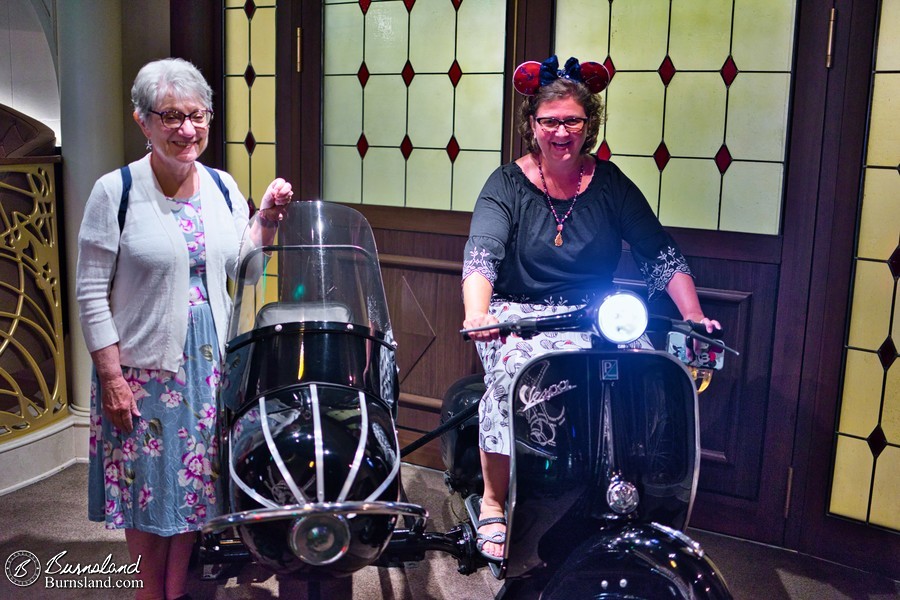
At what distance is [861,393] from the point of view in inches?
113

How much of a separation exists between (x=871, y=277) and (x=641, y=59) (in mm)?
1085

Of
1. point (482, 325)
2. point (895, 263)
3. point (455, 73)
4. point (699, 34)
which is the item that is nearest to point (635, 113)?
Result: point (699, 34)

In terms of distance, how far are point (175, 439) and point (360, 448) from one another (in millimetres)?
686

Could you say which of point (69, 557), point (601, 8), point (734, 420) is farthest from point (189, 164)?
point (734, 420)

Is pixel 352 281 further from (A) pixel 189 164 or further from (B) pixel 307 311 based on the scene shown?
(A) pixel 189 164

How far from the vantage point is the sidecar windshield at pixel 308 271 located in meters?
2.10

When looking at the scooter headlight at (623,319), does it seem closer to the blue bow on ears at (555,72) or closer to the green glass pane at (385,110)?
the blue bow on ears at (555,72)

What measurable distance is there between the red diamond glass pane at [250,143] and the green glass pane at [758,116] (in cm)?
203

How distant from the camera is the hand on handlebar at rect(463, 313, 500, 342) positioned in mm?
1923

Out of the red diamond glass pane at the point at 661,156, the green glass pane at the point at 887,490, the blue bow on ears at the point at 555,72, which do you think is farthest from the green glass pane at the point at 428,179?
the green glass pane at the point at 887,490

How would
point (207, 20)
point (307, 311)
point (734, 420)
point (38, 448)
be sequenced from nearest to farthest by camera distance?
point (307, 311) < point (734, 420) < point (38, 448) < point (207, 20)

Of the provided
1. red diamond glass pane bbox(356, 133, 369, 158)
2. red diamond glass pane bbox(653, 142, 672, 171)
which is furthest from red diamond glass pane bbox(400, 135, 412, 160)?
red diamond glass pane bbox(653, 142, 672, 171)

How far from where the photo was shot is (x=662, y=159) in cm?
315

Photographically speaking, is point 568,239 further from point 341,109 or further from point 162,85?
point 341,109
